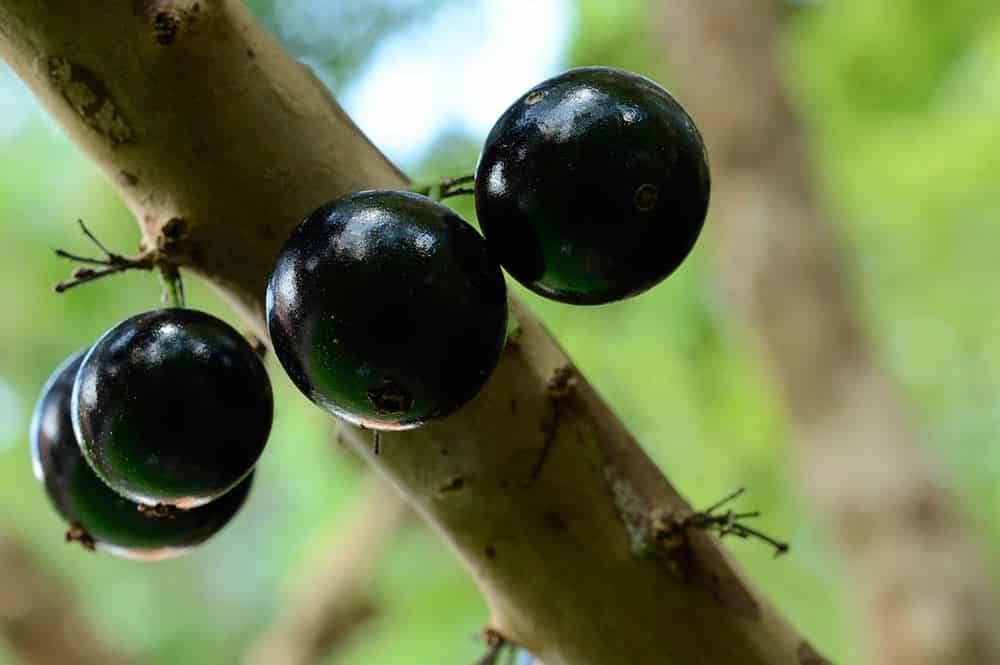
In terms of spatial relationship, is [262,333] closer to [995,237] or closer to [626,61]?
[995,237]

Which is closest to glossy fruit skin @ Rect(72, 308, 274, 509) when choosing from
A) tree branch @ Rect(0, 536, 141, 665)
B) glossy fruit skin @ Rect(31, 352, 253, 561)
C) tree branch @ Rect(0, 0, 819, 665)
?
tree branch @ Rect(0, 0, 819, 665)

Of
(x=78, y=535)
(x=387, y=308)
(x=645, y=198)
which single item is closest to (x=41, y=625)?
(x=78, y=535)

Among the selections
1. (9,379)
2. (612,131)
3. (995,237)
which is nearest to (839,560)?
(995,237)

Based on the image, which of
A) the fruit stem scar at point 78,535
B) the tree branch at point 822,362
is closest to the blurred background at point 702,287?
the tree branch at point 822,362

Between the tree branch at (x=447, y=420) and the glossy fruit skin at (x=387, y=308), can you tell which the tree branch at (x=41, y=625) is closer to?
the tree branch at (x=447, y=420)

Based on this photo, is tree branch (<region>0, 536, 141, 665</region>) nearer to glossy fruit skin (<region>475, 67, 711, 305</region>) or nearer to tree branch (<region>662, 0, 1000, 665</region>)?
tree branch (<region>662, 0, 1000, 665</region>)

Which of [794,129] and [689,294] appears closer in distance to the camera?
[794,129]
